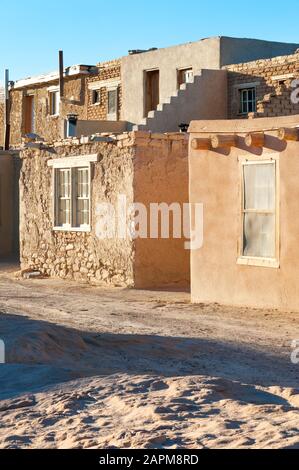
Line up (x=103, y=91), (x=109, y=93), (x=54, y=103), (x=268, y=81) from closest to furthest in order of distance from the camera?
1. (x=268, y=81)
2. (x=109, y=93)
3. (x=103, y=91)
4. (x=54, y=103)

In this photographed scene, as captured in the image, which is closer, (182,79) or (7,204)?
(7,204)

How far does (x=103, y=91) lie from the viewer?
1378 inches

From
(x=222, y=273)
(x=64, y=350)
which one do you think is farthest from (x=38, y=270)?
(x=64, y=350)

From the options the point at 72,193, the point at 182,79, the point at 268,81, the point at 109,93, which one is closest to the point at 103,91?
the point at 109,93

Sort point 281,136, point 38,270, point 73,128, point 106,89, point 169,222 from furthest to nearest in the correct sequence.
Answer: point 106,89
point 73,128
point 38,270
point 169,222
point 281,136

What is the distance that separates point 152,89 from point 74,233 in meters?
12.6

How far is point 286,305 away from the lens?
14664 mm

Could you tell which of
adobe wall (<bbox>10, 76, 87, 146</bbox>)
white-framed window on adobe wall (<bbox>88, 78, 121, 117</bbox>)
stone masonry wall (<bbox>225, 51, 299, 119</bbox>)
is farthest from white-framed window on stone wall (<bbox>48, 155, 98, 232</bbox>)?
adobe wall (<bbox>10, 76, 87, 146</bbox>)

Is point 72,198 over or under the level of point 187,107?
under

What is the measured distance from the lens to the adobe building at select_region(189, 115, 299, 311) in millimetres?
14594

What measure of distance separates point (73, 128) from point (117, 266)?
8.33 meters

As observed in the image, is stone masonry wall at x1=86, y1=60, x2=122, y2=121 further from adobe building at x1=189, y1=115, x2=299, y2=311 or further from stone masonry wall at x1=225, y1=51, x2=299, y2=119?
adobe building at x1=189, y1=115, x2=299, y2=311

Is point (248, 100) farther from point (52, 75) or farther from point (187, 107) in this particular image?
point (52, 75)
